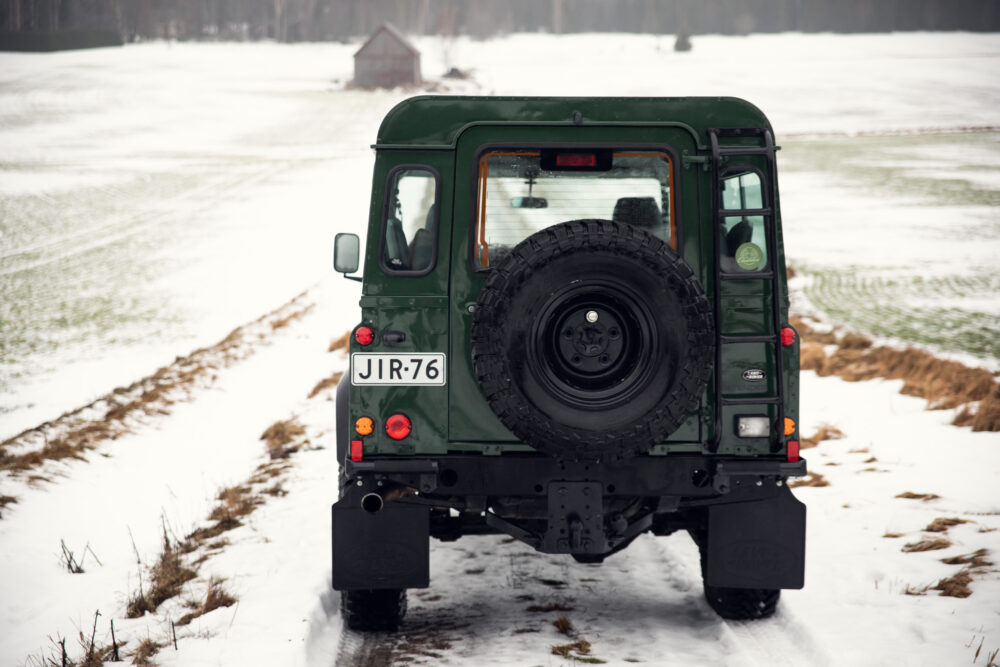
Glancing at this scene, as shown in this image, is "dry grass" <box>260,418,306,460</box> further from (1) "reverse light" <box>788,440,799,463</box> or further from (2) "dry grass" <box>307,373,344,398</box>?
(1) "reverse light" <box>788,440,799,463</box>

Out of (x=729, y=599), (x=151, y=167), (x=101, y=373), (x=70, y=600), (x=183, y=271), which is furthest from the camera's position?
(x=151, y=167)

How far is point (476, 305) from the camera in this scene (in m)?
5.04

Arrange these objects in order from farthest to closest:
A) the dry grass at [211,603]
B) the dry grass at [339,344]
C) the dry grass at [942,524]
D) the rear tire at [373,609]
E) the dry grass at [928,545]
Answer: the dry grass at [339,344] < the dry grass at [942,524] < the dry grass at [928,545] < the dry grass at [211,603] < the rear tire at [373,609]

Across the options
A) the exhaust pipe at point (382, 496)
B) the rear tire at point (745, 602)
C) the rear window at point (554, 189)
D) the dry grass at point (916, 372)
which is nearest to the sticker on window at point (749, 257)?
the rear window at point (554, 189)

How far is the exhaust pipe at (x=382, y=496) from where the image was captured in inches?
208

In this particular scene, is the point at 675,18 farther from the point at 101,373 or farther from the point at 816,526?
the point at 816,526

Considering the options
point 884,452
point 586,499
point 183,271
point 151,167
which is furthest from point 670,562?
point 151,167

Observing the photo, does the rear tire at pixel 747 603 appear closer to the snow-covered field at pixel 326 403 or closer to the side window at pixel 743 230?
the snow-covered field at pixel 326 403

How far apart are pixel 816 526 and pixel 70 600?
5132 millimetres

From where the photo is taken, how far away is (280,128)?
5769 centimetres

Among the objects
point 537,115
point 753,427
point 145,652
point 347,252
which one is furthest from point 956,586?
point 145,652

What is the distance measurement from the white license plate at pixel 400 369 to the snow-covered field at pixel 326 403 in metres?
1.41

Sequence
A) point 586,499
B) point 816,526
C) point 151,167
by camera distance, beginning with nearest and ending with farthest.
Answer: point 586,499
point 816,526
point 151,167

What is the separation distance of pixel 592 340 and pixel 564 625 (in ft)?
5.87
